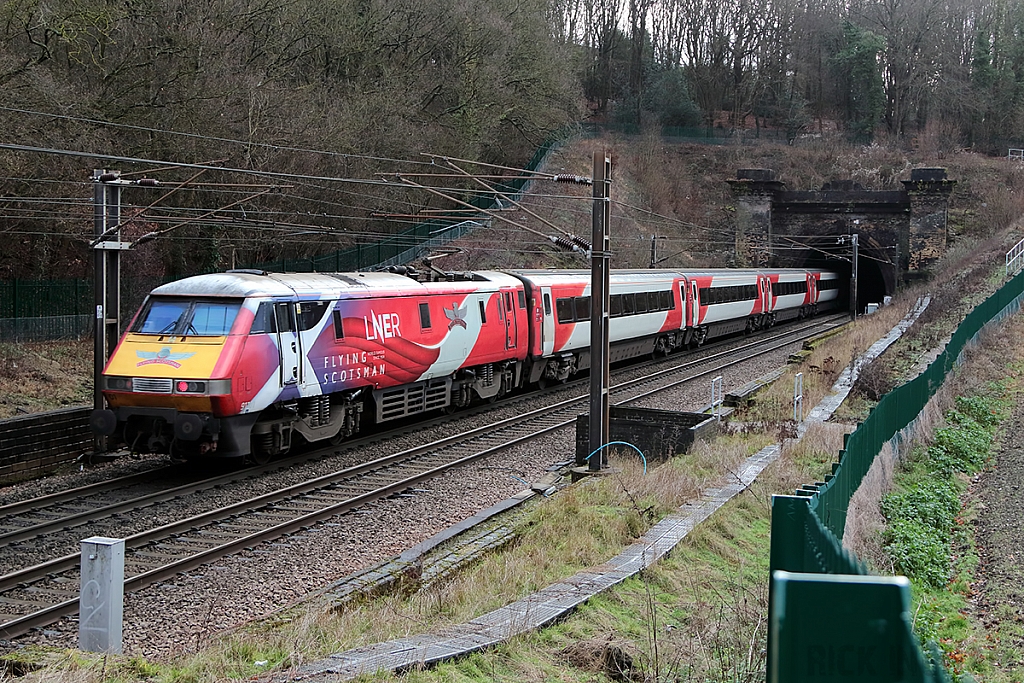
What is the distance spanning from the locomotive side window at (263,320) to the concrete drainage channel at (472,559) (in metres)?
4.34

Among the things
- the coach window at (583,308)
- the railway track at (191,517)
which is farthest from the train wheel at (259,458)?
the coach window at (583,308)

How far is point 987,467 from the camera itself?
1546 cm

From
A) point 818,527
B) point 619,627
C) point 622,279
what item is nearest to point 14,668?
point 619,627

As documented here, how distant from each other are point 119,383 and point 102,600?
6974 mm

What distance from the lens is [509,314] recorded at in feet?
72.3

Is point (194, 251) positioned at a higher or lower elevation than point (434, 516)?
higher

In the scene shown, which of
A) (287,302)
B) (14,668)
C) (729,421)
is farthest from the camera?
(729,421)

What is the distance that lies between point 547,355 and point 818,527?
62.9ft

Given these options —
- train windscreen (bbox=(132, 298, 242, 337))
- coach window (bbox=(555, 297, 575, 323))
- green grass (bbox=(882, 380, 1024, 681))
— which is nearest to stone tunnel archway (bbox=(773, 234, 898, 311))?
coach window (bbox=(555, 297, 575, 323))

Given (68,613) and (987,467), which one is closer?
(68,613)

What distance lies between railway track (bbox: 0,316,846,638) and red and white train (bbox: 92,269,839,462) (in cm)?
83

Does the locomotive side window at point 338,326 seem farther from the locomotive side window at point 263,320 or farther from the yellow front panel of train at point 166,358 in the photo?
the yellow front panel of train at point 166,358

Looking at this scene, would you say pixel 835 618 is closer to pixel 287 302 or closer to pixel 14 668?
pixel 14 668

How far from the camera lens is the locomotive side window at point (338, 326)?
644 inches
